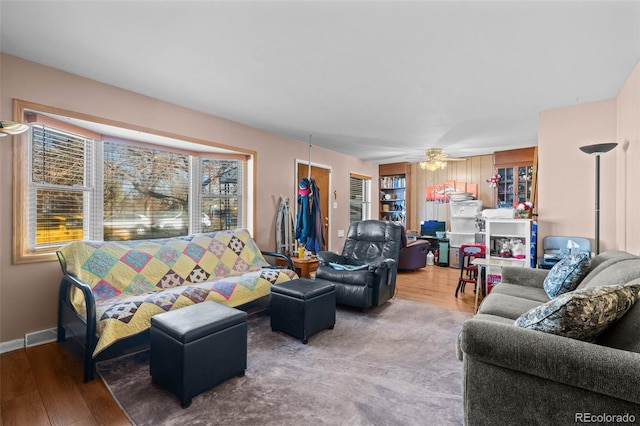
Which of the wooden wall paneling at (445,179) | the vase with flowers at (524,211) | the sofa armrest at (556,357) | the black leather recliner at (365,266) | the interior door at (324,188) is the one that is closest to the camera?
the sofa armrest at (556,357)

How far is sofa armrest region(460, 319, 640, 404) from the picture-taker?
104cm

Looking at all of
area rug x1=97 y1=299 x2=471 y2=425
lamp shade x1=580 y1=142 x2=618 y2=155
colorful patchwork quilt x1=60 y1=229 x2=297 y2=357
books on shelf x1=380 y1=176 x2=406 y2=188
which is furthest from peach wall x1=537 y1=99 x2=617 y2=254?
books on shelf x1=380 y1=176 x2=406 y2=188

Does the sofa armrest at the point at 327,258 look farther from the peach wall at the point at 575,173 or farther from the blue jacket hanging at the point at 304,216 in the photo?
the peach wall at the point at 575,173

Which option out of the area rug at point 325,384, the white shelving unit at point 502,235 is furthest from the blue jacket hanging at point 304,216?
the white shelving unit at point 502,235

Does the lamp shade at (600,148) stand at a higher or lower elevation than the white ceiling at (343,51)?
lower

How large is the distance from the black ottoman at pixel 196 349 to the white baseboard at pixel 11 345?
1.44 metres

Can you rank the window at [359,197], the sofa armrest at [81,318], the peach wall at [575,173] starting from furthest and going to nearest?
the window at [359,197], the peach wall at [575,173], the sofa armrest at [81,318]

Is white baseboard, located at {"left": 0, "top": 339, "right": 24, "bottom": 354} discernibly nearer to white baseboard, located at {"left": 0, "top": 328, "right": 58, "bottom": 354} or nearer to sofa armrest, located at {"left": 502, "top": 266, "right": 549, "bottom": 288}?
white baseboard, located at {"left": 0, "top": 328, "right": 58, "bottom": 354}

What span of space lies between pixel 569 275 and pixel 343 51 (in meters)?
2.39

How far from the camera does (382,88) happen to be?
2.98 meters

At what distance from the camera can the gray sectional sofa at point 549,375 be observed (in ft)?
3.47

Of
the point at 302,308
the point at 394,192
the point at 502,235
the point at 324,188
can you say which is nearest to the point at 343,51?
the point at 302,308

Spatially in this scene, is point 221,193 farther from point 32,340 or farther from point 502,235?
point 502,235

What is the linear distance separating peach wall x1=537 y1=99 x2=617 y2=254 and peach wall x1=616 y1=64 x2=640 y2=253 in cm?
11
